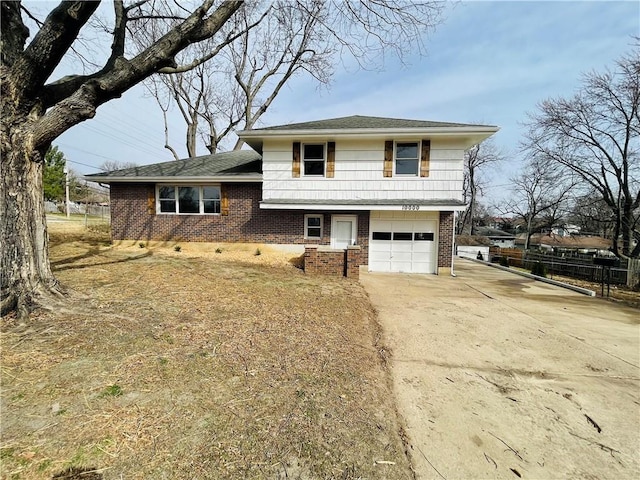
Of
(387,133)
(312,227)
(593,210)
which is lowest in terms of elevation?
(312,227)

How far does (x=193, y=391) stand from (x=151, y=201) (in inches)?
436

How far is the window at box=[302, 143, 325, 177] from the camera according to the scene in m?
10.7

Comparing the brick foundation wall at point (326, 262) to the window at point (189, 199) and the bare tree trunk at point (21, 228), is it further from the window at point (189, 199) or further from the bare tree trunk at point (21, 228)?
the bare tree trunk at point (21, 228)

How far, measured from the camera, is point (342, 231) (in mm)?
11023

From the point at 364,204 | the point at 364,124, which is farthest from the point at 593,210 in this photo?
the point at 364,204

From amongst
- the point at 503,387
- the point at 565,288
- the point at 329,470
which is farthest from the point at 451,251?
the point at 329,470

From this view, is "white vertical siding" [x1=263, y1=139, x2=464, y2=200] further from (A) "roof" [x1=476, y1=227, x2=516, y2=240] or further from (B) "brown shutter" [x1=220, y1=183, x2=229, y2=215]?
(A) "roof" [x1=476, y1=227, x2=516, y2=240]

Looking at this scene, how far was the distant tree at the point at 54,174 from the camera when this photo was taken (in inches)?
1218

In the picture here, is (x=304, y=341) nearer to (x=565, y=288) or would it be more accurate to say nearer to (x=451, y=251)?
(x=451, y=251)

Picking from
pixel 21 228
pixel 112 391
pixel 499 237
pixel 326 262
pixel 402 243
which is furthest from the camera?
pixel 499 237

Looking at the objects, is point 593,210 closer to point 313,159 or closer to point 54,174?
point 313,159

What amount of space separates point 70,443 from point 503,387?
4.06m

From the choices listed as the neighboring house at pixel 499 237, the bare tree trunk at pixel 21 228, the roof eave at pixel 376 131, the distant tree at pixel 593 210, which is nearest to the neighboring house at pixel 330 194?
the roof eave at pixel 376 131

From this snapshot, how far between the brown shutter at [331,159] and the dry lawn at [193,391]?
632 cm
